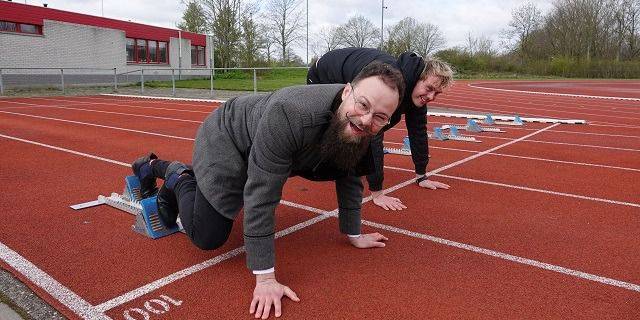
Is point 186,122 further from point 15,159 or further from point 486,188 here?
point 486,188

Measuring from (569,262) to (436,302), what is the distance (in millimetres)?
1162

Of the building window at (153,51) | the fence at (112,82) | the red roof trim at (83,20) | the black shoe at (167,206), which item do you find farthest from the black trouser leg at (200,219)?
the building window at (153,51)

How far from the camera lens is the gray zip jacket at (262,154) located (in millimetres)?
2338

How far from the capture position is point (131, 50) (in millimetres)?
31609

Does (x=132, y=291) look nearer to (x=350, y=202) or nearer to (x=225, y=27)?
A: (x=350, y=202)

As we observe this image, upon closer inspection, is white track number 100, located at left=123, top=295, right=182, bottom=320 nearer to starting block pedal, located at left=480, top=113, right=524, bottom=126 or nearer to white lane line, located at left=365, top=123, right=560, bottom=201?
white lane line, located at left=365, top=123, right=560, bottom=201

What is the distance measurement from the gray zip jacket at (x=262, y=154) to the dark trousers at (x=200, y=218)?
104 millimetres

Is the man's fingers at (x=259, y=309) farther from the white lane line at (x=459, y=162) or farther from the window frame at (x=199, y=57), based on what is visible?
the window frame at (x=199, y=57)

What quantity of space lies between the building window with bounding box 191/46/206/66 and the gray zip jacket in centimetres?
3602

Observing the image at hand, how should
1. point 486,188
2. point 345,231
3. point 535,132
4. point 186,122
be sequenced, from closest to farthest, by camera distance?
1. point 345,231
2. point 486,188
3. point 535,132
4. point 186,122

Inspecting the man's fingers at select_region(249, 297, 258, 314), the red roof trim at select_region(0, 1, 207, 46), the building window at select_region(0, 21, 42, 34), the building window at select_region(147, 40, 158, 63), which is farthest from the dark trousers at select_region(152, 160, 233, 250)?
the building window at select_region(147, 40, 158, 63)

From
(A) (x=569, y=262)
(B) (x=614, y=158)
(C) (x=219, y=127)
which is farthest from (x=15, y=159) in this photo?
(B) (x=614, y=158)

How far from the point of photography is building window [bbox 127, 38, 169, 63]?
104ft

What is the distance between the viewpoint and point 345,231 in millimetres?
3291
